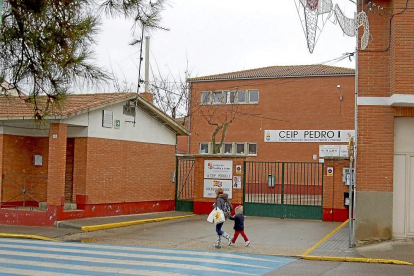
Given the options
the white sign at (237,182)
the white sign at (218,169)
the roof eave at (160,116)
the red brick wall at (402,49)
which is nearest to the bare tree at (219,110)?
the roof eave at (160,116)

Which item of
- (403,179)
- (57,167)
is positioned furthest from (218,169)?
(403,179)

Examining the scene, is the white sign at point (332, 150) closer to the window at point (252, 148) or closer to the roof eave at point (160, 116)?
the window at point (252, 148)

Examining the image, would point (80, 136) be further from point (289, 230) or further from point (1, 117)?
point (289, 230)

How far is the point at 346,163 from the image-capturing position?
69.9ft

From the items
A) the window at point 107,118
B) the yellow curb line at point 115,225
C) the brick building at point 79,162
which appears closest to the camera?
the yellow curb line at point 115,225

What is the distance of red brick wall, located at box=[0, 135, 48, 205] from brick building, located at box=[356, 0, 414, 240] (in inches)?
454

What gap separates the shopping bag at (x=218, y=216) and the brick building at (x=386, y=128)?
→ 3.52m

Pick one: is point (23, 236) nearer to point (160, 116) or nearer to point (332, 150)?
point (160, 116)

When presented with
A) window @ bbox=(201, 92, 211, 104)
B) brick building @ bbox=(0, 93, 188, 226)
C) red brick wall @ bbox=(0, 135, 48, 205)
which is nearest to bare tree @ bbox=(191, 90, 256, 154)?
window @ bbox=(201, 92, 211, 104)

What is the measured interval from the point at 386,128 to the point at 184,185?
12.1 m

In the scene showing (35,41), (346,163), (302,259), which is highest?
(35,41)

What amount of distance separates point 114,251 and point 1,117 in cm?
763

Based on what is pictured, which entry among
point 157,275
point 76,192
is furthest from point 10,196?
point 157,275

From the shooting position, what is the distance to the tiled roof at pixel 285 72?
3827 cm
